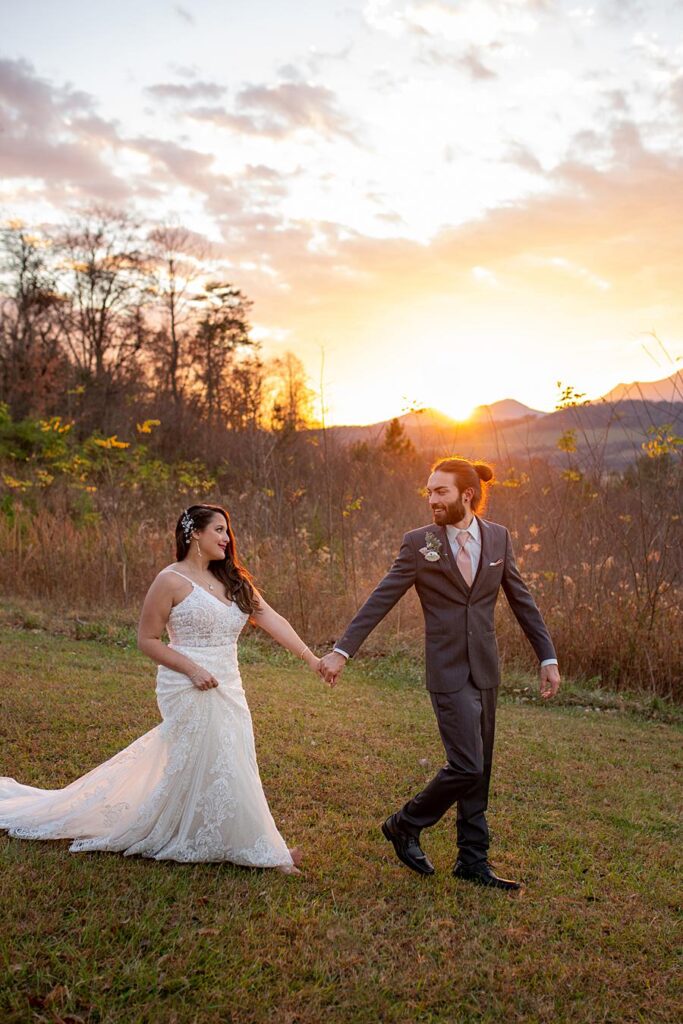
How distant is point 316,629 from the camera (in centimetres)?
1048

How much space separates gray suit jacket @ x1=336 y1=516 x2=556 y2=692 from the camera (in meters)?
4.20

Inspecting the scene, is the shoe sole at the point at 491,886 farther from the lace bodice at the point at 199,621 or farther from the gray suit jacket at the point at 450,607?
the lace bodice at the point at 199,621

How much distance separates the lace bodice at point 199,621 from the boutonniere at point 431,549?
1.03m

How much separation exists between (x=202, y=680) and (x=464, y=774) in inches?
53.7

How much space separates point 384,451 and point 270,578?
11.1 meters

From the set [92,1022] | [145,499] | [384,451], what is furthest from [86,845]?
[384,451]

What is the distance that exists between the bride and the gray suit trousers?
70cm

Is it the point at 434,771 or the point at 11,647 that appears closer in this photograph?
the point at 434,771

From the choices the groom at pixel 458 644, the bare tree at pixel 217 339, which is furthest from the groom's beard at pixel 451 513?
the bare tree at pixel 217 339

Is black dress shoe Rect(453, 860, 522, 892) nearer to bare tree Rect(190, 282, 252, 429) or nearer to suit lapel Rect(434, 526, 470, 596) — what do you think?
suit lapel Rect(434, 526, 470, 596)

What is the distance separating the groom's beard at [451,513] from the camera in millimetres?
4297

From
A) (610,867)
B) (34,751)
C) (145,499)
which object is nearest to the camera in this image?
(610,867)

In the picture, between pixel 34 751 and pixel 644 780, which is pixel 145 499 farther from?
pixel 644 780

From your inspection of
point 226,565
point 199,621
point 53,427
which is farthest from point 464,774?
point 53,427
